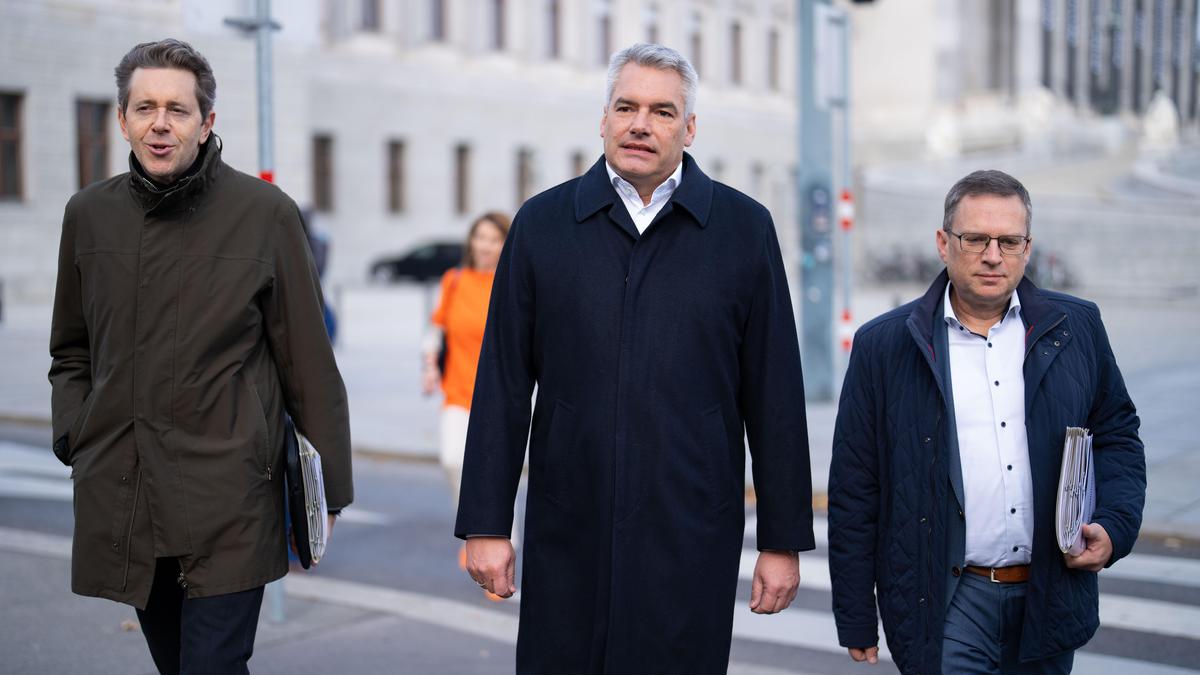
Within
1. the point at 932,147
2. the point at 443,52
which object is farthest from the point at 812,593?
the point at 932,147

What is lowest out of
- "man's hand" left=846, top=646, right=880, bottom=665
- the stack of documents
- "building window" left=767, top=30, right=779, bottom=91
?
"man's hand" left=846, top=646, right=880, bottom=665

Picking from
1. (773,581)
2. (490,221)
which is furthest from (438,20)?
(773,581)

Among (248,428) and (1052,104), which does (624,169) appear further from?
(1052,104)

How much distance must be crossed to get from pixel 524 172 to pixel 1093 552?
4895 cm

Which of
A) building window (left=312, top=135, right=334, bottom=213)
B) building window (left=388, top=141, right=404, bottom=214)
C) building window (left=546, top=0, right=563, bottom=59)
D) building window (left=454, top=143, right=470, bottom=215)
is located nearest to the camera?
building window (left=312, top=135, right=334, bottom=213)

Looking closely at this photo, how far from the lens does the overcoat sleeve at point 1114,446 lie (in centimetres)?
334

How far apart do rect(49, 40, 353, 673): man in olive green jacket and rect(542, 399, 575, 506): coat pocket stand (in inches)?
28.9

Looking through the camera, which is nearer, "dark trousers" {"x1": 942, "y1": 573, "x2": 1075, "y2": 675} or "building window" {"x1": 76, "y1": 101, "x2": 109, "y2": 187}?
"dark trousers" {"x1": 942, "y1": 573, "x2": 1075, "y2": 675}

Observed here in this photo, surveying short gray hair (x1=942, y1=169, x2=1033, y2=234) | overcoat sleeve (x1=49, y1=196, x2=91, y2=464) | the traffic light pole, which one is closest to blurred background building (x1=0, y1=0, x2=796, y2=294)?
the traffic light pole

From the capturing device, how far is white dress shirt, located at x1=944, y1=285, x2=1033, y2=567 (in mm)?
3283

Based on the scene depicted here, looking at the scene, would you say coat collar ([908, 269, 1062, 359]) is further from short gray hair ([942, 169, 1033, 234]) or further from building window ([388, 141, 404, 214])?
building window ([388, 141, 404, 214])

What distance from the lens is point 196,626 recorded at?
3334 mm

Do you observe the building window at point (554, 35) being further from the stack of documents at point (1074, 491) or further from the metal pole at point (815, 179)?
the stack of documents at point (1074, 491)

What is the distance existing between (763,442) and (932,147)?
57257mm
